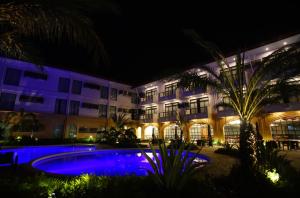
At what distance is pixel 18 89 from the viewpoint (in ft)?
72.3

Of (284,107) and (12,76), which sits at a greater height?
(12,76)

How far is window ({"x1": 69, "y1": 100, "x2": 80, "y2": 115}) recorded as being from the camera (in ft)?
84.4

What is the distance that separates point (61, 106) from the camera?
2502 centimetres

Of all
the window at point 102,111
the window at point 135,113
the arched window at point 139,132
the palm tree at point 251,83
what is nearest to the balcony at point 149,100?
the window at point 135,113

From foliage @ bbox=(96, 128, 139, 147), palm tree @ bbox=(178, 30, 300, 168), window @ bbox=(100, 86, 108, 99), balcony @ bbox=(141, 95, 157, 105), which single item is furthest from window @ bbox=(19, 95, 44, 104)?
palm tree @ bbox=(178, 30, 300, 168)

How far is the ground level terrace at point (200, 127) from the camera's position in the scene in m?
17.7

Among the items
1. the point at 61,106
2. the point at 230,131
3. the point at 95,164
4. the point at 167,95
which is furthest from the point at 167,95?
the point at 95,164

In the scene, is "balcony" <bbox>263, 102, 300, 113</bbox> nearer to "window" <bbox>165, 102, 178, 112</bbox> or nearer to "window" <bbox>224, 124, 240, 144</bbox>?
"window" <bbox>224, 124, 240, 144</bbox>

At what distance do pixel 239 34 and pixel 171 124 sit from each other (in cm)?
1495

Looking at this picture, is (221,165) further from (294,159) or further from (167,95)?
(167,95)

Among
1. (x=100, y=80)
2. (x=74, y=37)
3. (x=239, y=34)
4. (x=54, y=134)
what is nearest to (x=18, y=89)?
(x=54, y=134)

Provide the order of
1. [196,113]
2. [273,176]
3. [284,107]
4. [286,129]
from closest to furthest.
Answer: [273,176] < [284,107] < [286,129] < [196,113]

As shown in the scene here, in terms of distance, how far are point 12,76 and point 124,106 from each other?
16168 millimetres

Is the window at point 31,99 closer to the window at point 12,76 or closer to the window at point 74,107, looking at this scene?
the window at point 12,76
